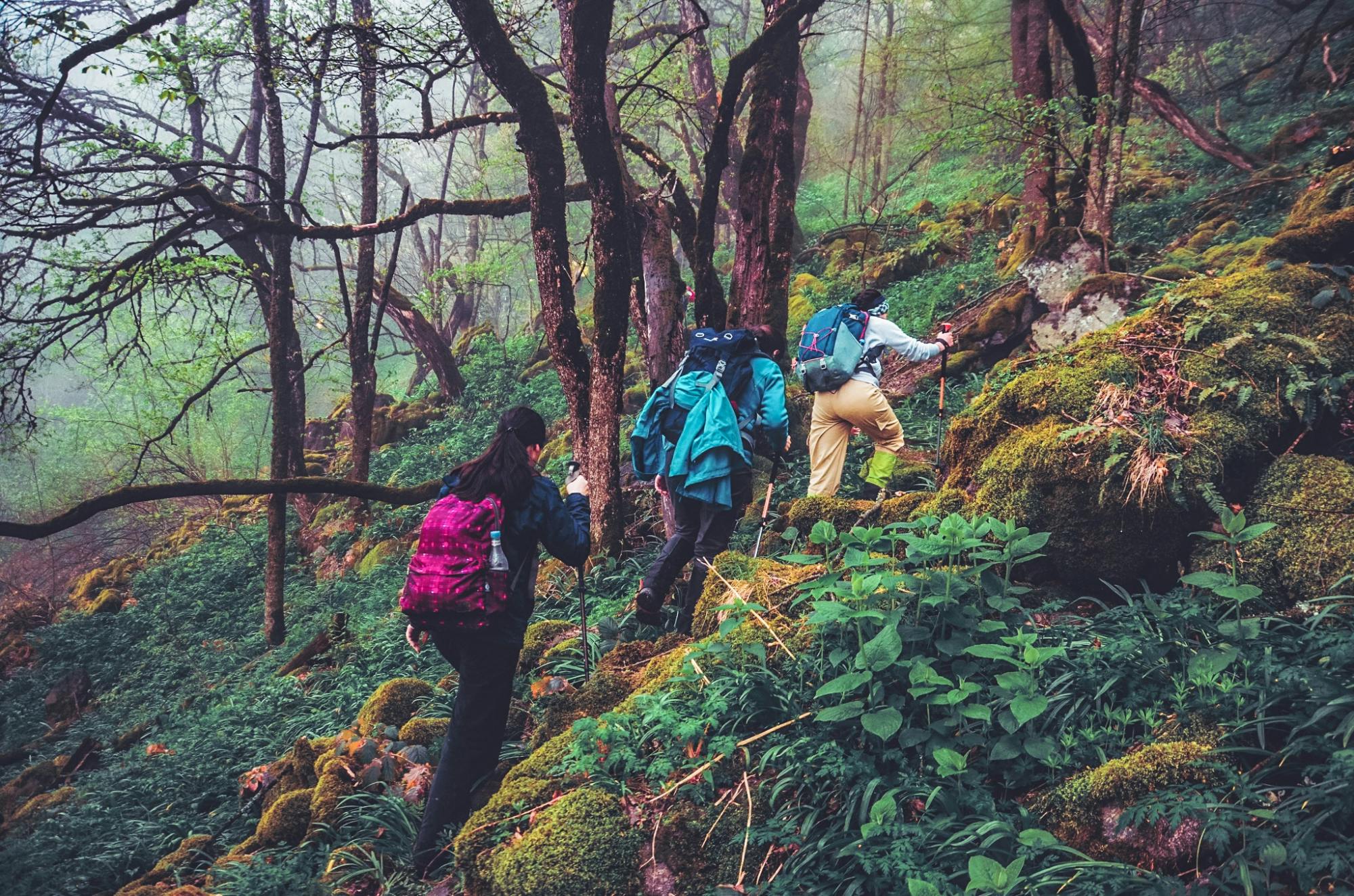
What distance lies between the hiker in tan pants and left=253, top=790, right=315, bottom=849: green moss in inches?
170

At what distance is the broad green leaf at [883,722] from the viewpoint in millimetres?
2617

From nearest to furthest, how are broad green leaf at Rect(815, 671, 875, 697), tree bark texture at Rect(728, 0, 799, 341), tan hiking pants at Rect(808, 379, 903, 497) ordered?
broad green leaf at Rect(815, 671, 875, 697) < tan hiking pants at Rect(808, 379, 903, 497) < tree bark texture at Rect(728, 0, 799, 341)

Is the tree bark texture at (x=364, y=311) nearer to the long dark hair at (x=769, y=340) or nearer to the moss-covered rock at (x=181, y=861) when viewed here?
the moss-covered rock at (x=181, y=861)

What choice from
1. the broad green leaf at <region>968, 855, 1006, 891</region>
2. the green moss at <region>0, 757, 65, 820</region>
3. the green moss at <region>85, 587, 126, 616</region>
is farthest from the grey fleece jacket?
the green moss at <region>85, 587, 126, 616</region>

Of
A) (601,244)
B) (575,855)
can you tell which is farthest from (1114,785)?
(601,244)

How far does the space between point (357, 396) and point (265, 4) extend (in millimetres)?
5850

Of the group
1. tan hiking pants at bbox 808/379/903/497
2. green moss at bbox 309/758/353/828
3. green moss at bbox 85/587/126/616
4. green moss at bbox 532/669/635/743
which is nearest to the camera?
green moss at bbox 532/669/635/743

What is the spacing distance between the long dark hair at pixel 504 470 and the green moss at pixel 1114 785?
114 inches

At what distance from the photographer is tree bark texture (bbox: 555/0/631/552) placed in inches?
251

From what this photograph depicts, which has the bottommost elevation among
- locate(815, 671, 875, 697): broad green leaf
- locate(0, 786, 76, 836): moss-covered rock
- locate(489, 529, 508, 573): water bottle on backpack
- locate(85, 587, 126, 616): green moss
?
locate(85, 587, 126, 616): green moss

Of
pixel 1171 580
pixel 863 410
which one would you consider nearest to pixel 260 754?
pixel 863 410

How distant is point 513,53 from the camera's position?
6.67 meters

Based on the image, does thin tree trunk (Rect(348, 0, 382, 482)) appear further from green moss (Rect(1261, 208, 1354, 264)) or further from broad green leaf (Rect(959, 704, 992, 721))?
green moss (Rect(1261, 208, 1354, 264))

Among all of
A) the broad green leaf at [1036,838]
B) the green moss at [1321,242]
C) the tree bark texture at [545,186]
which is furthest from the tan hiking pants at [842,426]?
the broad green leaf at [1036,838]
